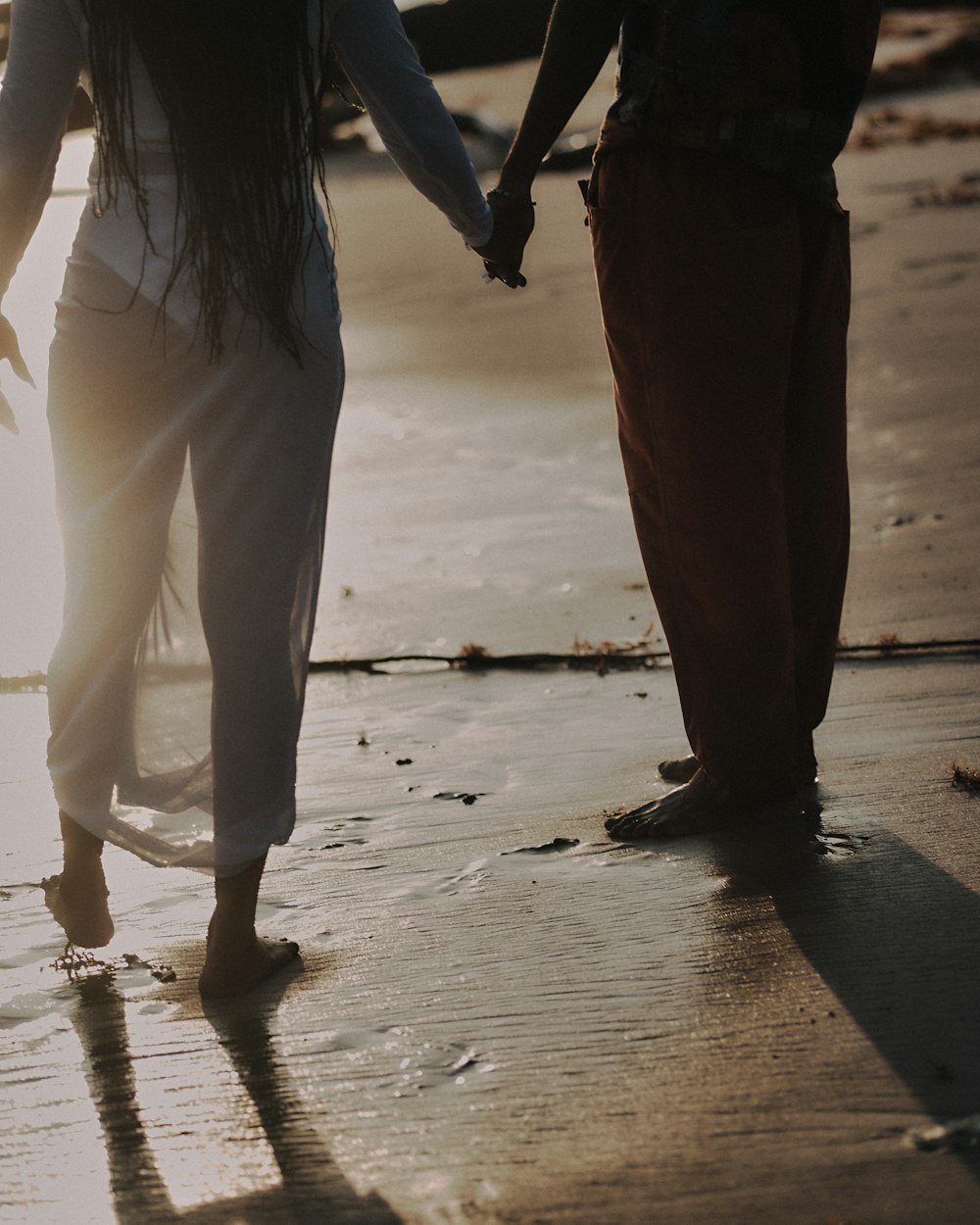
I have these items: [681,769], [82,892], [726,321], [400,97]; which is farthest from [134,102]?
[681,769]

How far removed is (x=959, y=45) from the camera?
24406 mm

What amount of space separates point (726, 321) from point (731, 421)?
15 centimetres

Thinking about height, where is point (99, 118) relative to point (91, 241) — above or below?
above

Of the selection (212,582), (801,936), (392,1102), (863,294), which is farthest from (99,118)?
(863,294)

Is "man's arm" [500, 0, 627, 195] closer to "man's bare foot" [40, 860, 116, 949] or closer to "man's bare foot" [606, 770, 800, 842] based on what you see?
"man's bare foot" [606, 770, 800, 842]

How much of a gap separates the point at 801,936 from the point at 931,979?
207 millimetres

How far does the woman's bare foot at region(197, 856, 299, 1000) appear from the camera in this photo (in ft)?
Answer: 7.30

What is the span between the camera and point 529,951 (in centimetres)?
227

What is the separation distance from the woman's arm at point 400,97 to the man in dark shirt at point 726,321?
1.06 feet

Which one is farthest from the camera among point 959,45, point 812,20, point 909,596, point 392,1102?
point 959,45

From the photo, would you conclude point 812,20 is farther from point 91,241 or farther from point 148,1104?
point 148,1104

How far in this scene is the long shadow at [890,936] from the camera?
1887 mm

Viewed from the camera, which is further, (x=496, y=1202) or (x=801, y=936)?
(x=801, y=936)

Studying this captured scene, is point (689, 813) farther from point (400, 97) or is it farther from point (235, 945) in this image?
point (400, 97)
